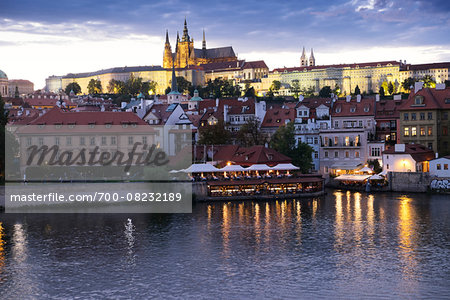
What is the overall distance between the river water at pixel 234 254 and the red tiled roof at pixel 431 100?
76.7ft

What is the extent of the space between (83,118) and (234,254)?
46.6m

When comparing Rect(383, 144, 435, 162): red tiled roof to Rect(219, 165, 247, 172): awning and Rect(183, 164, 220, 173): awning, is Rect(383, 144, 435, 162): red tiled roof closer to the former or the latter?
Rect(219, 165, 247, 172): awning

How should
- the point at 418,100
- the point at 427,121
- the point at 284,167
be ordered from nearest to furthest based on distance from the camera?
the point at 284,167 → the point at 427,121 → the point at 418,100

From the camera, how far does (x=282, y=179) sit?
71.1 metres

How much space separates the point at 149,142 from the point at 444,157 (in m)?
38.5

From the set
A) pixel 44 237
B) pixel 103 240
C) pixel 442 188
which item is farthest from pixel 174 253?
pixel 442 188

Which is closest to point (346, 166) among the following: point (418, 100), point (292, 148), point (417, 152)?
point (292, 148)

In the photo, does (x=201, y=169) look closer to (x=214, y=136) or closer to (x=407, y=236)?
(x=214, y=136)

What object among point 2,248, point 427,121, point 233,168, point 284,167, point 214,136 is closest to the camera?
point 2,248

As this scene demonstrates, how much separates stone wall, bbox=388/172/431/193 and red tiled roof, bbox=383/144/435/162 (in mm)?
2399

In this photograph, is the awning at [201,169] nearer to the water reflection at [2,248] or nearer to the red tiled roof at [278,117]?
the water reflection at [2,248]

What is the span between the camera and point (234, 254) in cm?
4191

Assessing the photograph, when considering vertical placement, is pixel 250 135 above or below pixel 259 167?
above

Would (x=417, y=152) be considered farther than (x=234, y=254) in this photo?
Yes
